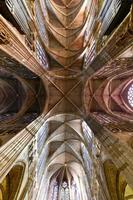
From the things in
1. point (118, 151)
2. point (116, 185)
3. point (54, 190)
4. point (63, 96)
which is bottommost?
point (54, 190)

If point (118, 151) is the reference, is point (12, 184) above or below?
above

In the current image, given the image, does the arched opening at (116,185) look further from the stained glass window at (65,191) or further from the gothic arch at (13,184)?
the stained glass window at (65,191)

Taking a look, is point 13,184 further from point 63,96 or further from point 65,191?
point 65,191

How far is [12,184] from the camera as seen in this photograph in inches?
415

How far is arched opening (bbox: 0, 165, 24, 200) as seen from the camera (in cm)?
1019

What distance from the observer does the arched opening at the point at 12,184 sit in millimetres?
10189

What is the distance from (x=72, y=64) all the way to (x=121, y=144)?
852 cm

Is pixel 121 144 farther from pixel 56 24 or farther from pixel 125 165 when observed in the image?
pixel 56 24

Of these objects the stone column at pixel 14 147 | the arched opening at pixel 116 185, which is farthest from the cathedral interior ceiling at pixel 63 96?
the arched opening at pixel 116 185

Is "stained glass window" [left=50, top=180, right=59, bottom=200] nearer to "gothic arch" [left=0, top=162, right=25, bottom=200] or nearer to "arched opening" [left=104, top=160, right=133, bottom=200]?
"gothic arch" [left=0, top=162, right=25, bottom=200]

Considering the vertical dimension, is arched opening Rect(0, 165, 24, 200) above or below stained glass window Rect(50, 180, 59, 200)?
above

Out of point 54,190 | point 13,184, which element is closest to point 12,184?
point 13,184

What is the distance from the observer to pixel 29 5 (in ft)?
40.9

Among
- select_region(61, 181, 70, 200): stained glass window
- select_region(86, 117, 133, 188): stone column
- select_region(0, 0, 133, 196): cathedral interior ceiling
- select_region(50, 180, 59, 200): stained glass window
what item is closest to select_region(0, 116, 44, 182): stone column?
select_region(0, 0, 133, 196): cathedral interior ceiling
